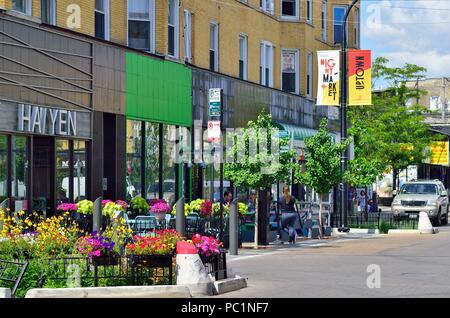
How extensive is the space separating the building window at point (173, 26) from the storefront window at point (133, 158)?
3.48 metres

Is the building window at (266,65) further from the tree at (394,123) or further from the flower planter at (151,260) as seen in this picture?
the flower planter at (151,260)

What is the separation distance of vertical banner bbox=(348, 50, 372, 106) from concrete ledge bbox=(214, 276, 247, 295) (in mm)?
23677

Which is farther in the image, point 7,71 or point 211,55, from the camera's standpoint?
point 211,55

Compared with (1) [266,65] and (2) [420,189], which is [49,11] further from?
(2) [420,189]

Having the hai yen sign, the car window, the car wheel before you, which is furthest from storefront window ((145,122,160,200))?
the car window

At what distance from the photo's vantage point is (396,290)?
55.5 ft

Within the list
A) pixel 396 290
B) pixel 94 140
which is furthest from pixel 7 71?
pixel 396 290

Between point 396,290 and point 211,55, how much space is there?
2339 centimetres

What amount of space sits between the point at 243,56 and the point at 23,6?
17.2 m

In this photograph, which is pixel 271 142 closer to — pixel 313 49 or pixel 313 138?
pixel 313 138

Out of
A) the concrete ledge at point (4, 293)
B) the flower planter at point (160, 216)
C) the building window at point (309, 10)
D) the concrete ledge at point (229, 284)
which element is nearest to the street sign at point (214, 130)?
the flower planter at point (160, 216)

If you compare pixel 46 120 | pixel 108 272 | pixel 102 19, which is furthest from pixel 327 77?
pixel 108 272

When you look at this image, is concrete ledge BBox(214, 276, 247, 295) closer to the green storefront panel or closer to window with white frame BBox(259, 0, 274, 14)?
the green storefront panel
